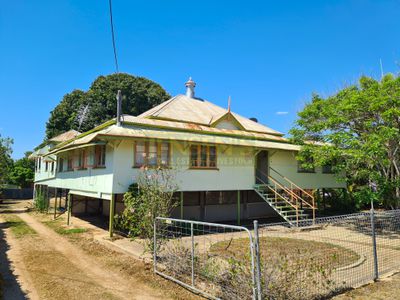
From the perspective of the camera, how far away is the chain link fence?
5.05m

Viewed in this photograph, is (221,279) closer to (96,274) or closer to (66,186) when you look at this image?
(96,274)

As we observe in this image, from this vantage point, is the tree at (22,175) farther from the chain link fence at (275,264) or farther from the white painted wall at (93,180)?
the chain link fence at (275,264)

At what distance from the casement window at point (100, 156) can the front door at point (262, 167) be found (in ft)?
28.6

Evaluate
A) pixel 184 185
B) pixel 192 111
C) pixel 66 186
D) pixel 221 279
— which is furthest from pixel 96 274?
pixel 192 111

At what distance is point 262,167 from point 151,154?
7565mm

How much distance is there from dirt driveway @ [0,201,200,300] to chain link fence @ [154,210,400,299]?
0.57m

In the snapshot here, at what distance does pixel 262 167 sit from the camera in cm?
1791

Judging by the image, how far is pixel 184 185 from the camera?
45.1 feet

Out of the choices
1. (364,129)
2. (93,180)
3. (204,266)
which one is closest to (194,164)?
(93,180)

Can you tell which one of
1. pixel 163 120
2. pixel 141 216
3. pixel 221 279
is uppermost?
pixel 163 120

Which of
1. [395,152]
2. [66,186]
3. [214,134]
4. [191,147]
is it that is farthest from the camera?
[66,186]

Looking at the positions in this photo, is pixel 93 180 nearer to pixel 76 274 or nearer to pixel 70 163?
pixel 70 163

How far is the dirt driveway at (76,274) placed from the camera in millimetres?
6270

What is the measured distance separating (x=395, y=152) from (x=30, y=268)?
47.0 feet
